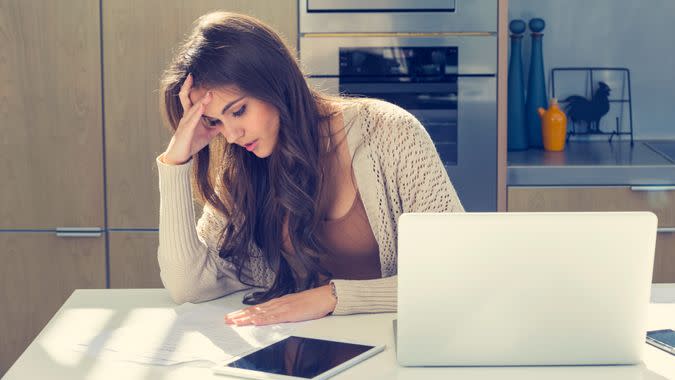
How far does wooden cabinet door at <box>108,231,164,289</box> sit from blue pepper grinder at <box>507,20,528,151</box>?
1.30m

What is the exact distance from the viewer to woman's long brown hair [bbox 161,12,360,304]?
1938mm

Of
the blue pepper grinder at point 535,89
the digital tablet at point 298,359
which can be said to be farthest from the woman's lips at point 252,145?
the blue pepper grinder at point 535,89

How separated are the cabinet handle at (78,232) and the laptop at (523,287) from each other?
1.99 meters

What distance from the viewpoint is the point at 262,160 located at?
2143 millimetres

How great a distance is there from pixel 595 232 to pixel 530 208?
182 centimetres

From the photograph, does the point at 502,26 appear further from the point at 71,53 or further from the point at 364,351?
the point at 364,351

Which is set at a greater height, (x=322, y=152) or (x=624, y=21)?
(x=624, y=21)

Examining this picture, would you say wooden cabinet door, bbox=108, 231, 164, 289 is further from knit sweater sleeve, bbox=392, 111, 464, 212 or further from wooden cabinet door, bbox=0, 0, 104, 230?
knit sweater sleeve, bbox=392, 111, 464, 212

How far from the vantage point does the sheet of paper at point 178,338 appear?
5.12 ft

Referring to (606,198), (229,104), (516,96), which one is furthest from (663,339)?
(516,96)

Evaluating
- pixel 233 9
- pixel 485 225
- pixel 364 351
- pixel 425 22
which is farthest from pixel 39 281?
pixel 485 225

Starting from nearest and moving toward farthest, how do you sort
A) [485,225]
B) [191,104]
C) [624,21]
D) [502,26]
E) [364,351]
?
[485,225], [364,351], [191,104], [502,26], [624,21]

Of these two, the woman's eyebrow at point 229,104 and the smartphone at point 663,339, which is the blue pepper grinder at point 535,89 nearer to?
the woman's eyebrow at point 229,104

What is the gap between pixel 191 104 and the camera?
2008 mm
